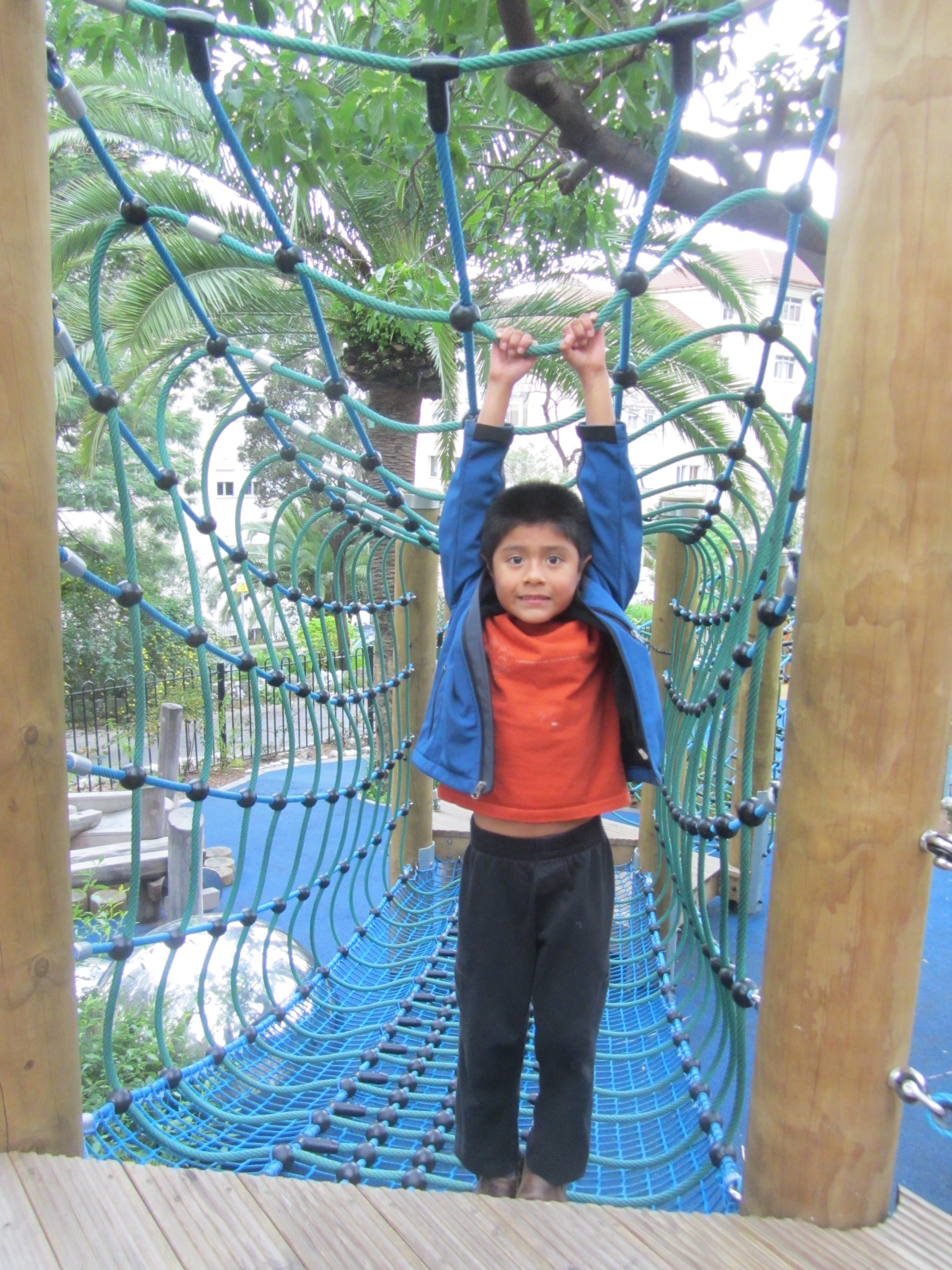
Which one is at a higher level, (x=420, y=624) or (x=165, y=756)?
(x=420, y=624)

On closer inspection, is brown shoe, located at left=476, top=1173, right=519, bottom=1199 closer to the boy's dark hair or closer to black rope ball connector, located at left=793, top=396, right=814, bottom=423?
the boy's dark hair

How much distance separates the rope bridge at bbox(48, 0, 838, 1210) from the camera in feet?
3.56

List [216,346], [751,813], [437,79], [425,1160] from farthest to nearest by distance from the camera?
[216,346]
[425,1160]
[751,813]
[437,79]

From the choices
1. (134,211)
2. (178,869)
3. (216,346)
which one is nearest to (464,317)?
(134,211)

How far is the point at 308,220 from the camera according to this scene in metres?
5.49

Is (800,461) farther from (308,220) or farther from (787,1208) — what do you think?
(308,220)

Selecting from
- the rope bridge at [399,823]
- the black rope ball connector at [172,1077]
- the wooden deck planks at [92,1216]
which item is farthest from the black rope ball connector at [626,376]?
the black rope ball connector at [172,1077]

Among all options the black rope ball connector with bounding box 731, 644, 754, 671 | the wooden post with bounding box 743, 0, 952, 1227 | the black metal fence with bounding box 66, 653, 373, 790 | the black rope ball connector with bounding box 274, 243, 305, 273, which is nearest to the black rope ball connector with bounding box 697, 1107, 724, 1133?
the wooden post with bounding box 743, 0, 952, 1227

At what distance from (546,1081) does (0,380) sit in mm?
1070

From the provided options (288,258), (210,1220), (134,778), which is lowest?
(210,1220)

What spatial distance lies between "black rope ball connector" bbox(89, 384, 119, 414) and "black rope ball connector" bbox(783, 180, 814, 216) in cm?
85

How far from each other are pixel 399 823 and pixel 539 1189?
1668 mm

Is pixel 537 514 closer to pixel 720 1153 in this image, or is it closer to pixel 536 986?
pixel 536 986

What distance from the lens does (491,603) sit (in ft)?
4.18
